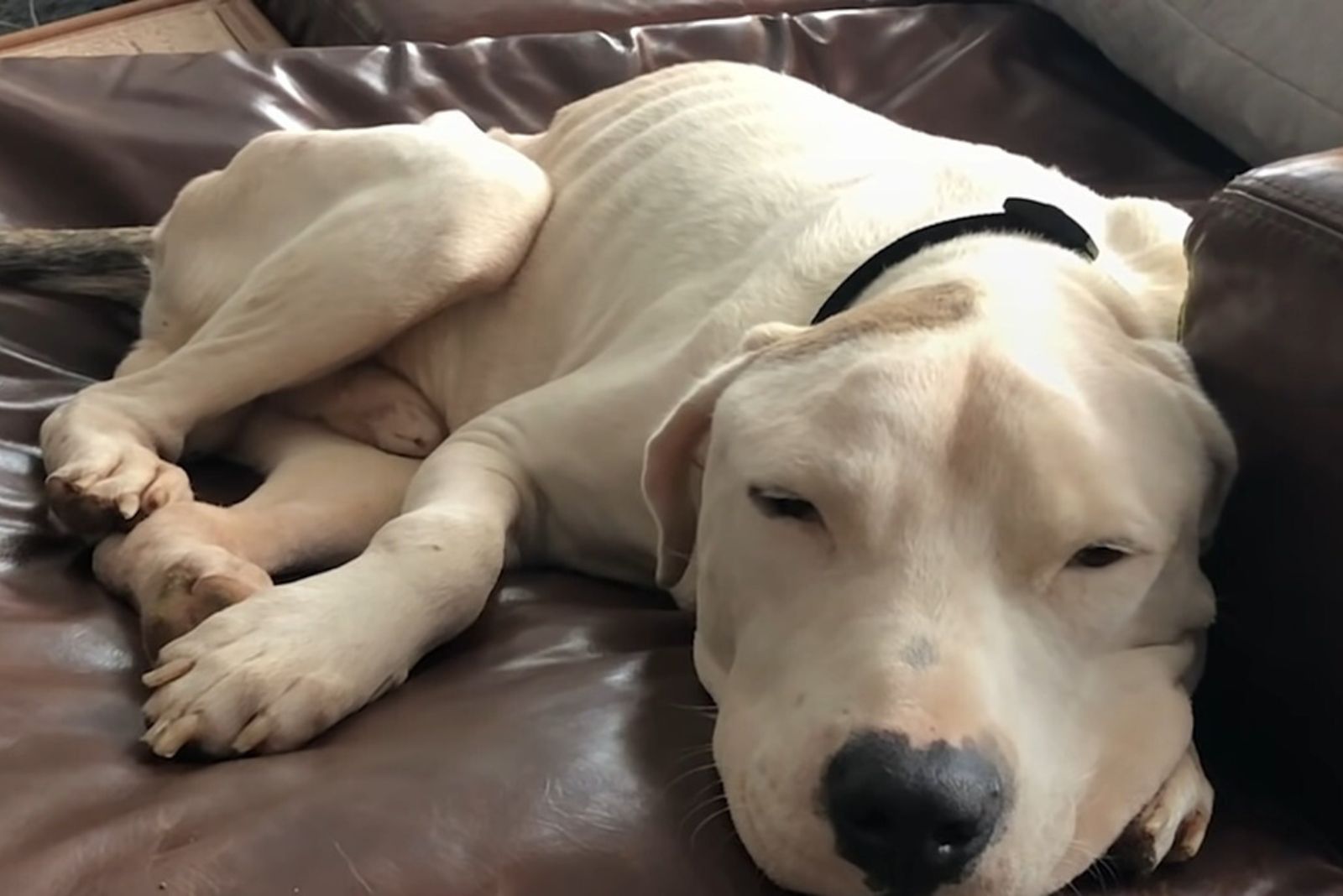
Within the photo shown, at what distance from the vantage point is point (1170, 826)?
4.19 ft

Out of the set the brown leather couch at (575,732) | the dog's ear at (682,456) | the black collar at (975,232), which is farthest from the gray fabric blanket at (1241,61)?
the dog's ear at (682,456)

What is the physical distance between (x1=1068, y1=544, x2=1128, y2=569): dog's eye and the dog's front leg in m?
0.63

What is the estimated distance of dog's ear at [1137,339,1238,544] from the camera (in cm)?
143

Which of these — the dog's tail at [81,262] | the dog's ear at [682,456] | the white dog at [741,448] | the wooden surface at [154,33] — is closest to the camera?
the white dog at [741,448]

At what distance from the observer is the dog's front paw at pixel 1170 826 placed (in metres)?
1.27

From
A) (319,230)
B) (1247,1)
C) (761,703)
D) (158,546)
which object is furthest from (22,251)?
(1247,1)

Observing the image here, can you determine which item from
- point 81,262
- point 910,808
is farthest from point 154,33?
point 910,808

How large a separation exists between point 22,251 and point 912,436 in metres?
1.58

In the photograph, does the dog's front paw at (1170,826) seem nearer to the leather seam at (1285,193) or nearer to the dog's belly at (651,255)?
the leather seam at (1285,193)

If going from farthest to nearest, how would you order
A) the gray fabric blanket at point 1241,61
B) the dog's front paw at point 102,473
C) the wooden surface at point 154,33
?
the wooden surface at point 154,33 < the gray fabric blanket at point 1241,61 < the dog's front paw at point 102,473

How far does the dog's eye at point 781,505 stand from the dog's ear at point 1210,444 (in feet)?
1.15

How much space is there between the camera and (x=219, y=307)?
2363 millimetres

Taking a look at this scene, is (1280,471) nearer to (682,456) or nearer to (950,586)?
(950,586)

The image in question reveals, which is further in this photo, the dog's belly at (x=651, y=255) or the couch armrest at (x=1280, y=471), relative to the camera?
the dog's belly at (x=651, y=255)
